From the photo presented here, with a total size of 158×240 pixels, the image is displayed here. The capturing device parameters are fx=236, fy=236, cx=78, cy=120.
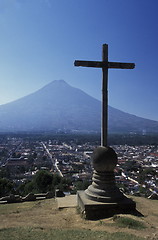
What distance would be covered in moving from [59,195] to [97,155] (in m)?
2.97

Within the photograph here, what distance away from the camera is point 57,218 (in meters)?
6.16

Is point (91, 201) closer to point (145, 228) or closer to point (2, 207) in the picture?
point (145, 228)

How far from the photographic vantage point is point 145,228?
4.97 m

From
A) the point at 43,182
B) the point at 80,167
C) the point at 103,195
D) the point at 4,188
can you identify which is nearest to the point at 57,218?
the point at 103,195

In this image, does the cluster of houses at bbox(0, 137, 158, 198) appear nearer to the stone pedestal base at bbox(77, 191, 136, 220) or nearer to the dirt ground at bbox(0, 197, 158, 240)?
the dirt ground at bbox(0, 197, 158, 240)

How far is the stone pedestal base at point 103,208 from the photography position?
19.6ft

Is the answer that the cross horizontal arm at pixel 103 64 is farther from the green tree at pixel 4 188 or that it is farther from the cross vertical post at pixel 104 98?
the green tree at pixel 4 188

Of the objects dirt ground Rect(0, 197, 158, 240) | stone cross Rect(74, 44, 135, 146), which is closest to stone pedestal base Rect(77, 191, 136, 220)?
dirt ground Rect(0, 197, 158, 240)

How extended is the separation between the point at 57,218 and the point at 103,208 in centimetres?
123

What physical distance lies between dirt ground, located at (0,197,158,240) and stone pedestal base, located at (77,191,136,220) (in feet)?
0.75

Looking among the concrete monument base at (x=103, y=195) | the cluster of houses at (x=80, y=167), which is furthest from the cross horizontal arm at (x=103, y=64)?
the cluster of houses at (x=80, y=167)

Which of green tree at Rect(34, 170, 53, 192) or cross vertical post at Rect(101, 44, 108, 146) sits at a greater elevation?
cross vertical post at Rect(101, 44, 108, 146)

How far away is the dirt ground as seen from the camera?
510 centimetres

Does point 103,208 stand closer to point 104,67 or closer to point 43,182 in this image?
point 104,67
